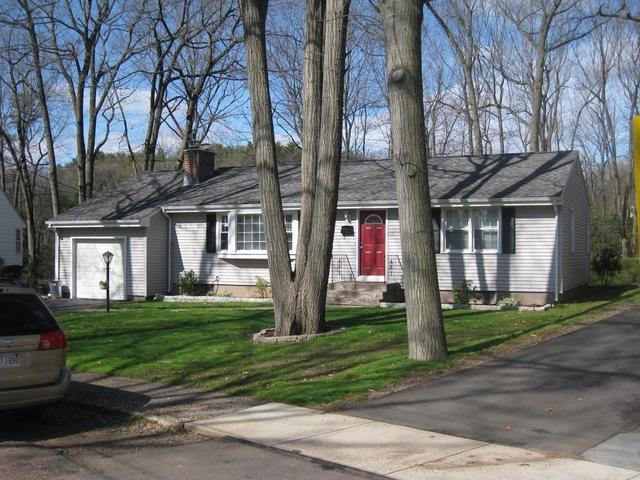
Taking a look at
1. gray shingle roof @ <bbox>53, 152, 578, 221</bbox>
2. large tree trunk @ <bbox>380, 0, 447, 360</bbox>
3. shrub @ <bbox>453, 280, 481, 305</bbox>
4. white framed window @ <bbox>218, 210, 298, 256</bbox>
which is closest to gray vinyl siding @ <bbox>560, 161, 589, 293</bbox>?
gray shingle roof @ <bbox>53, 152, 578, 221</bbox>

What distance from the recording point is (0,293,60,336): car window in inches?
301

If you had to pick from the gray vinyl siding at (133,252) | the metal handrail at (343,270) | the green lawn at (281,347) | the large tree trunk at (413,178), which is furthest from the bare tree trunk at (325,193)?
the gray vinyl siding at (133,252)

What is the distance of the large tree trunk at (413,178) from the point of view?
10.6 metres

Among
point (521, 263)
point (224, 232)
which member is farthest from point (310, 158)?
point (224, 232)

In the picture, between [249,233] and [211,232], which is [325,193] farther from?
[211,232]

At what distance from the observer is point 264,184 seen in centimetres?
1447

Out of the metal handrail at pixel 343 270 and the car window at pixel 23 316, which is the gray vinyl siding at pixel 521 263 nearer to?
the metal handrail at pixel 343 270

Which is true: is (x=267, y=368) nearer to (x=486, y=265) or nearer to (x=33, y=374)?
(x=33, y=374)

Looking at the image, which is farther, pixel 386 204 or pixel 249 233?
pixel 249 233

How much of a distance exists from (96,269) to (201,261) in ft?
13.8

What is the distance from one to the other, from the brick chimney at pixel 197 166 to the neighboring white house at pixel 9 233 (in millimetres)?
14847

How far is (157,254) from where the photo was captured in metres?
24.7

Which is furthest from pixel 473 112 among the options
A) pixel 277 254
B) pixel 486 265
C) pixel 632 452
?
pixel 632 452

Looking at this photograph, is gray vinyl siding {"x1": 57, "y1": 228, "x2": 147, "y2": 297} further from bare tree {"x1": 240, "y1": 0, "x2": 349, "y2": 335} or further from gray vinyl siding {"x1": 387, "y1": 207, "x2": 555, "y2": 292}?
bare tree {"x1": 240, "y1": 0, "x2": 349, "y2": 335}
